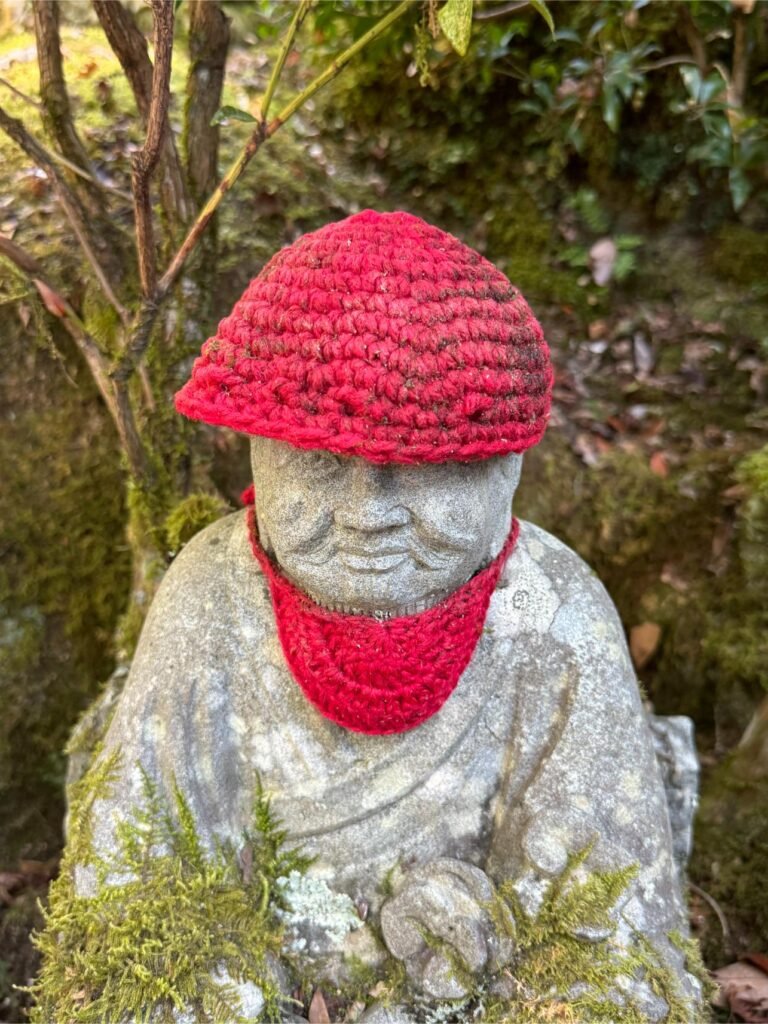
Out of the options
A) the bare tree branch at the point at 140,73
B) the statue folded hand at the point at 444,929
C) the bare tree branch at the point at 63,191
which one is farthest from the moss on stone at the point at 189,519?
the statue folded hand at the point at 444,929

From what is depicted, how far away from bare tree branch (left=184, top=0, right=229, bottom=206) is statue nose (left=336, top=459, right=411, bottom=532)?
117 centimetres

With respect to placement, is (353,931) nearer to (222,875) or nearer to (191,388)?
(222,875)

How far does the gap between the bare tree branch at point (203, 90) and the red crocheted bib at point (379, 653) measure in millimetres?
1112

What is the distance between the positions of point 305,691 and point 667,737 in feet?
3.45

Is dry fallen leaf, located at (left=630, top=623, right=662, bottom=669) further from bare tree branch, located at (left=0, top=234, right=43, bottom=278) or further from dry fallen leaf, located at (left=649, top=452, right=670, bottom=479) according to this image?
bare tree branch, located at (left=0, top=234, right=43, bottom=278)

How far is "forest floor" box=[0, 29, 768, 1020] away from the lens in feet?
7.41

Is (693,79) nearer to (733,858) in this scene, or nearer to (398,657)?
(398,657)

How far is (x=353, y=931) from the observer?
1.54m

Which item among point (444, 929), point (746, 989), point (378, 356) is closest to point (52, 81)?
point (378, 356)

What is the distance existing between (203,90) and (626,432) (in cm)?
196

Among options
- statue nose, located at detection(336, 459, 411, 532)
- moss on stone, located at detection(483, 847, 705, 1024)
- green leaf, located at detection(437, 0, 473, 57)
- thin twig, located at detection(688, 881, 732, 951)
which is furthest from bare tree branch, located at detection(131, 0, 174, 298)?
thin twig, located at detection(688, 881, 732, 951)

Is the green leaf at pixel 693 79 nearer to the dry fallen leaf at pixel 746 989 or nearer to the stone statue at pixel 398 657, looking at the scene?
the stone statue at pixel 398 657

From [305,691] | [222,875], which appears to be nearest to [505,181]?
[305,691]

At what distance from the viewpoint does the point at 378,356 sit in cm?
108
